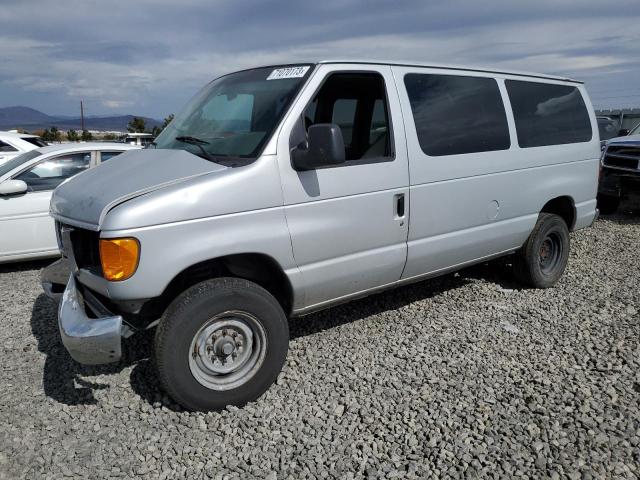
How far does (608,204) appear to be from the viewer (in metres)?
9.50

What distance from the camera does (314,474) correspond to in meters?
2.70

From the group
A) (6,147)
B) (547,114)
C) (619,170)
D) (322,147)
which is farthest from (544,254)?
(6,147)

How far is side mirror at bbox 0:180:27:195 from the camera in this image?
5.79 metres

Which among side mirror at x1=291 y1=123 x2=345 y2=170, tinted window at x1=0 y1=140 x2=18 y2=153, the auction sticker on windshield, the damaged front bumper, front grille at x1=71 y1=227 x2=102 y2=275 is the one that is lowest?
the damaged front bumper

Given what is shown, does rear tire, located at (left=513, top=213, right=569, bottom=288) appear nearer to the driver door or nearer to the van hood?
the driver door

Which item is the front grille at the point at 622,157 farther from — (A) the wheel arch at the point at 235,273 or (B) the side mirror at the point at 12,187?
(B) the side mirror at the point at 12,187

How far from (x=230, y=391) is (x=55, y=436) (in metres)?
1.03

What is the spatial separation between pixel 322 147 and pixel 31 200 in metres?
4.33

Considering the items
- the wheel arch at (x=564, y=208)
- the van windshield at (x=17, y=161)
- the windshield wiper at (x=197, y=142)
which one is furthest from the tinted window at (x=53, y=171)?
the wheel arch at (x=564, y=208)

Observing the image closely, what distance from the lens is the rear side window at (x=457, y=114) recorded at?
157 inches

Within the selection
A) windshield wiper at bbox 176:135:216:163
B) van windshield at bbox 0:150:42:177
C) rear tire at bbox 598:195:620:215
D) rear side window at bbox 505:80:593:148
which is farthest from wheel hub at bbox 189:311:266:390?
rear tire at bbox 598:195:620:215

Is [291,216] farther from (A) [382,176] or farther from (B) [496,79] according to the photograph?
(B) [496,79]

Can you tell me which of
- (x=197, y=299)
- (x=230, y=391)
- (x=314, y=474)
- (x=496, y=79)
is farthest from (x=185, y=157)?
(x=496, y=79)

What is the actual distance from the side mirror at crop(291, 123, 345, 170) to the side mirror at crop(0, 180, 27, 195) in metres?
4.13
